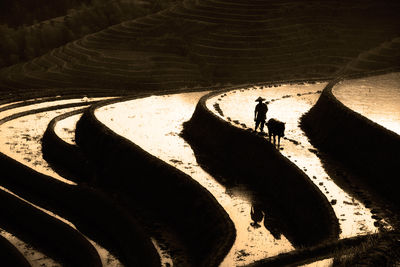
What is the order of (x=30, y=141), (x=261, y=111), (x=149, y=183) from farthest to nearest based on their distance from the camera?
(x=30, y=141) → (x=261, y=111) → (x=149, y=183)

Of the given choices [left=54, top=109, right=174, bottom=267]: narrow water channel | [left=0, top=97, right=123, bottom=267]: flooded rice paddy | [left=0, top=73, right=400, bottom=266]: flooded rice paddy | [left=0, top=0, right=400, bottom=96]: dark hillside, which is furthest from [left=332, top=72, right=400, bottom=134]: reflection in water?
[left=0, top=0, right=400, bottom=96]: dark hillside

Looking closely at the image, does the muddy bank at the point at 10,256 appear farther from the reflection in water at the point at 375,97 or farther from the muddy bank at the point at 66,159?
the reflection in water at the point at 375,97

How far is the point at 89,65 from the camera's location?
42.6m

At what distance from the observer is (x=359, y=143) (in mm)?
14172

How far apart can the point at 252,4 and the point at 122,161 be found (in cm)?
3481

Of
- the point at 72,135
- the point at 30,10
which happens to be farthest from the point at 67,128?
the point at 30,10

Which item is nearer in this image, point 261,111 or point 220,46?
point 261,111

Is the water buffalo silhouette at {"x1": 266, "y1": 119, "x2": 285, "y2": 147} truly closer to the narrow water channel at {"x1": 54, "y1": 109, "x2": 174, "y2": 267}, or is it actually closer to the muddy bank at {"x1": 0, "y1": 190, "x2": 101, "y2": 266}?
the narrow water channel at {"x1": 54, "y1": 109, "x2": 174, "y2": 267}

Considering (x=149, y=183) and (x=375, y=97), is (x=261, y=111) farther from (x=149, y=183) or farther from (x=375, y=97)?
(x=375, y=97)

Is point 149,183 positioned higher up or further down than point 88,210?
higher up

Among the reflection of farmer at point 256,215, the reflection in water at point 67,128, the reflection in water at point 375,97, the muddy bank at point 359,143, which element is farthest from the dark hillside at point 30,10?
the reflection of farmer at point 256,215

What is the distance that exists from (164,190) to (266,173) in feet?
6.80

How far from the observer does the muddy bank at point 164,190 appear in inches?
460

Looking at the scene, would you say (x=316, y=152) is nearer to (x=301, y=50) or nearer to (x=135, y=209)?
(x=135, y=209)
